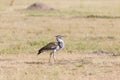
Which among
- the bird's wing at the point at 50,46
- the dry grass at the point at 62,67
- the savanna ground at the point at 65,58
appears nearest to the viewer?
the dry grass at the point at 62,67

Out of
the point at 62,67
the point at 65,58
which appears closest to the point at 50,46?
the point at 62,67

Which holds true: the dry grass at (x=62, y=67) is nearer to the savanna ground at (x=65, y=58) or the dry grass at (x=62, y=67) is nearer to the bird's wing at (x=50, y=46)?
the savanna ground at (x=65, y=58)

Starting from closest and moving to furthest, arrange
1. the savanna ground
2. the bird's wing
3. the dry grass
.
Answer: the dry grass
the savanna ground
the bird's wing

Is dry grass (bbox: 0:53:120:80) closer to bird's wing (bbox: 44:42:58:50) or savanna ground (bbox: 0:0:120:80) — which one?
savanna ground (bbox: 0:0:120:80)

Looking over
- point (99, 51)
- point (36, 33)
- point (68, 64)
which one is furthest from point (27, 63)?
point (36, 33)

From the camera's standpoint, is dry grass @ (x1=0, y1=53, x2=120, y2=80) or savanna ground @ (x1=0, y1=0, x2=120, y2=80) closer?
dry grass @ (x1=0, y1=53, x2=120, y2=80)

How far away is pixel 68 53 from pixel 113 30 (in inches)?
374

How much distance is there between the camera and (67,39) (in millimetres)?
22234

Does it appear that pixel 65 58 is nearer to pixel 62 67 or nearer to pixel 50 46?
pixel 50 46

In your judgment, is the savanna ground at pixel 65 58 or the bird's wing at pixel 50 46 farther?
the bird's wing at pixel 50 46

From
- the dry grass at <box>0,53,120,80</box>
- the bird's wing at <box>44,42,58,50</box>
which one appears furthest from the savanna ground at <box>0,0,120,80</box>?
the bird's wing at <box>44,42,58,50</box>

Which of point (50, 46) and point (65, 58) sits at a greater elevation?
point (50, 46)

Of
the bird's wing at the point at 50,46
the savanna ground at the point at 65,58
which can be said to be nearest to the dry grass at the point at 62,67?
the savanna ground at the point at 65,58

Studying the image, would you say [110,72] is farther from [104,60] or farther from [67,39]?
[67,39]
